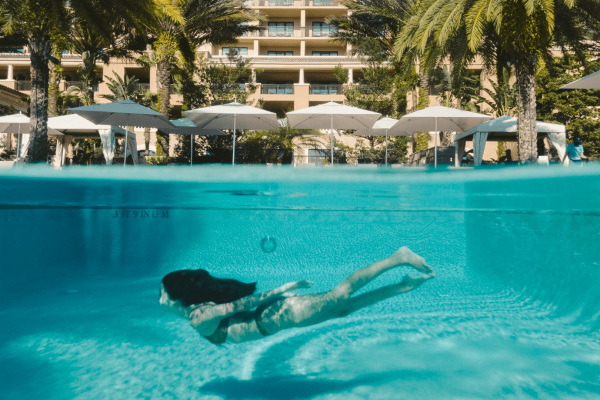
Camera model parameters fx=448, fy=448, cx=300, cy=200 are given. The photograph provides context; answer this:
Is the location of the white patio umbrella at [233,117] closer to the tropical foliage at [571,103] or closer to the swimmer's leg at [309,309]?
the swimmer's leg at [309,309]

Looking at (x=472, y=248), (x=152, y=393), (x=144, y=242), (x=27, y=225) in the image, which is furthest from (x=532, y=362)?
(x=144, y=242)

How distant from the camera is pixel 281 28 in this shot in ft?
146

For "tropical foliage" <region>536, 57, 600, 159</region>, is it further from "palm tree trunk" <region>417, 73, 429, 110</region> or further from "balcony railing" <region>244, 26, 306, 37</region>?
"balcony railing" <region>244, 26, 306, 37</region>

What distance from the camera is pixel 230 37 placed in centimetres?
2277

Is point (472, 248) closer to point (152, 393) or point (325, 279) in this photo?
point (325, 279)

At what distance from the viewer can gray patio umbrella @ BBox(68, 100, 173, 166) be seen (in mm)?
13164

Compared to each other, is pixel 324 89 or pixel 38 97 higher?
pixel 324 89

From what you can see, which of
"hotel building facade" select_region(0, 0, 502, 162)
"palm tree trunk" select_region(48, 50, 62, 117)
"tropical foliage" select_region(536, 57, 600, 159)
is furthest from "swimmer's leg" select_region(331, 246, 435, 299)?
"tropical foliage" select_region(536, 57, 600, 159)

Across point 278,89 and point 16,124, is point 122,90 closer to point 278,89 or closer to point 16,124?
point 16,124

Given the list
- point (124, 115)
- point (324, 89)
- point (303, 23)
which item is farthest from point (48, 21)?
point (303, 23)

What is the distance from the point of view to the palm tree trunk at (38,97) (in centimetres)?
1255

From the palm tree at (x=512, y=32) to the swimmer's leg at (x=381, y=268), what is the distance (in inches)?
322

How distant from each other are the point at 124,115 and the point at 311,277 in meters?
8.27

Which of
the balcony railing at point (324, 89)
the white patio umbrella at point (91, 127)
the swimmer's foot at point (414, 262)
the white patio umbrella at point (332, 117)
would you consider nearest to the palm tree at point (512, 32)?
the white patio umbrella at point (332, 117)
